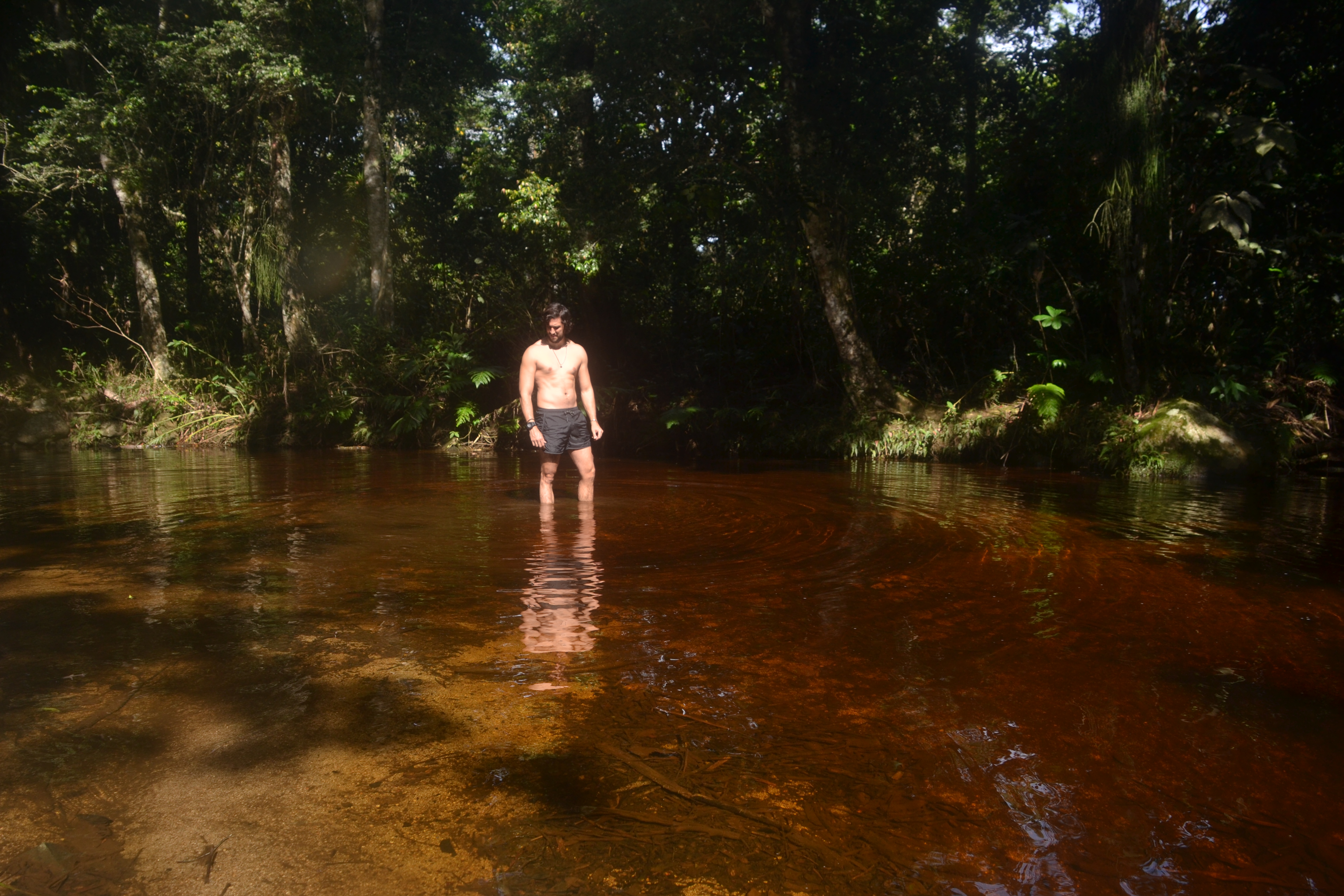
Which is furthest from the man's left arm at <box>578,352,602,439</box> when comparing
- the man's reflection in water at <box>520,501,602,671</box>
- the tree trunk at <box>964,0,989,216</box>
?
the tree trunk at <box>964,0,989,216</box>

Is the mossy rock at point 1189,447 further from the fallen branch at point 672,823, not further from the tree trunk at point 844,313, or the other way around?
the fallen branch at point 672,823

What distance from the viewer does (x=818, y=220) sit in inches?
524

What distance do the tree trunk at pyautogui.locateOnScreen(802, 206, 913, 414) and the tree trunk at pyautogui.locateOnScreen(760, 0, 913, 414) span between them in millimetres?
10

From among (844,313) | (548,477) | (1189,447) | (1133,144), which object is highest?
(1133,144)

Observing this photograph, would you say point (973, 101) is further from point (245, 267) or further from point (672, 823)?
point (672, 823)

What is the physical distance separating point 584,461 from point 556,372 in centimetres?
86

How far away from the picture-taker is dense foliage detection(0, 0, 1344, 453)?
12.6 m

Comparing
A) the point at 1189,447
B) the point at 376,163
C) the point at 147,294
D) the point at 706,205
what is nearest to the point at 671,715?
the point at 1189,447

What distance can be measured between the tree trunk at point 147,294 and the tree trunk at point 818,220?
1607cm

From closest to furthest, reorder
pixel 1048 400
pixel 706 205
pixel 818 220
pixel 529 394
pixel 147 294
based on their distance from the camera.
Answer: pixel 529 394, pixel 1048 400, pixel 818 220, pixel 706 205, pixel 147 294

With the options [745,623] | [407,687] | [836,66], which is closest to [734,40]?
[836,66]

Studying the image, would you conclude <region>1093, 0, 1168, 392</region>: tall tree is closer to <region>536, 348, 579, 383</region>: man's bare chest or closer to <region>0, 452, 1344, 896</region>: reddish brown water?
<region>0, 452, 1344, 896</region>: reddish brown water

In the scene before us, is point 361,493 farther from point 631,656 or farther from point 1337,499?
point 1337,499

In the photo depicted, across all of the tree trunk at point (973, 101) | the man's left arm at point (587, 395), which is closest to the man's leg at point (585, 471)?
the man's left arm at point (587, 395)
